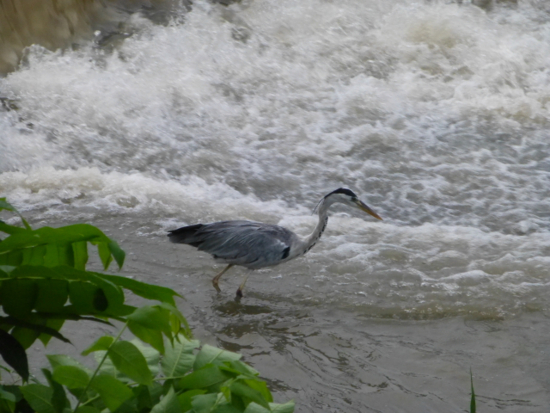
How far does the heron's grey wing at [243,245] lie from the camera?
16.6 feet

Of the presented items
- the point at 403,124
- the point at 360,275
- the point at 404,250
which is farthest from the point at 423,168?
the point at 360,275

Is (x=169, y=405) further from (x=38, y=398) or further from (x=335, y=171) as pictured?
(x=335, y=171)

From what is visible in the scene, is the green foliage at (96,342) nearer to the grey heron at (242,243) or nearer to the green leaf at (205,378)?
the green leaf at (205,378)

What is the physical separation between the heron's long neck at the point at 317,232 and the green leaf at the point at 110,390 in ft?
13.7

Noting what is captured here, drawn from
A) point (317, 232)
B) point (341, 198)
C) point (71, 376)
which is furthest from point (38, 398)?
point (341, 198)

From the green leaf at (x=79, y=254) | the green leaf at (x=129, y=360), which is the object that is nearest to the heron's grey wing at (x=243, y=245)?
the green leaf at (x=79, y=254)

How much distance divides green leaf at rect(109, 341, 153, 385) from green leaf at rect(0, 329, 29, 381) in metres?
0.14

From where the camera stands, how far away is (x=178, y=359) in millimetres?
1200

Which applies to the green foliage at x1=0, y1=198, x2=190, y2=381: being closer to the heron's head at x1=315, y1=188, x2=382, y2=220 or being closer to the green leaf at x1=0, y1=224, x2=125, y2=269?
the green leaf at x1=0, y1=224, x2=125, y2=269

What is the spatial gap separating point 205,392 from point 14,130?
7160 mm

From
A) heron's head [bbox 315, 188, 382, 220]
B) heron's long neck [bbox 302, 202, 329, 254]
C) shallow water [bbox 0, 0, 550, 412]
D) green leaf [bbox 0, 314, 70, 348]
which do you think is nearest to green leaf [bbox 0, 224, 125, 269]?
green leaf [bbox 0, 314, 70, 348]

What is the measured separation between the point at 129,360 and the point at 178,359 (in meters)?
0.16

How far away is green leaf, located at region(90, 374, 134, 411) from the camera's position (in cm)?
107

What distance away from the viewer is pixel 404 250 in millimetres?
5855
